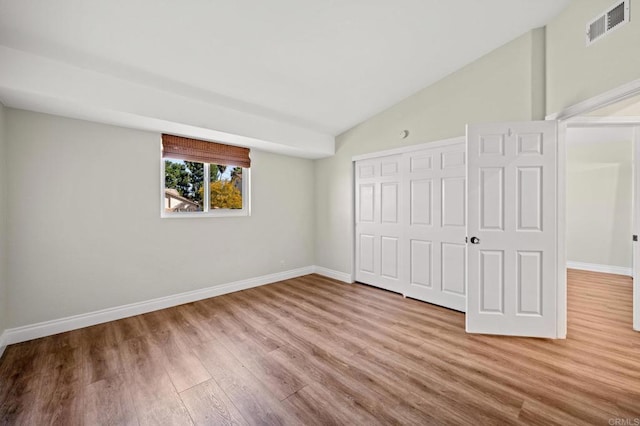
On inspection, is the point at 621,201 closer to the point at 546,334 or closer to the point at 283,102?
the point at 546,334

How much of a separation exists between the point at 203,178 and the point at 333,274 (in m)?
2.76

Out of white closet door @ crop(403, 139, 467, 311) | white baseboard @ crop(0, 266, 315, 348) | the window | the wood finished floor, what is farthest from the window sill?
white closet door @ crop(403, 139, 467, 311)

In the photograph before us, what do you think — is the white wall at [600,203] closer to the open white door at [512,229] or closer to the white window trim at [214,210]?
the open white door at [512,229]

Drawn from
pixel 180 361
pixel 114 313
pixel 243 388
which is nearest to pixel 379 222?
pixel 243 388

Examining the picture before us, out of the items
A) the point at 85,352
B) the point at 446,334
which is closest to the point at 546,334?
the point at 446,334

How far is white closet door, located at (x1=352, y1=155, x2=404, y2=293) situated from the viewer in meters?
3.86

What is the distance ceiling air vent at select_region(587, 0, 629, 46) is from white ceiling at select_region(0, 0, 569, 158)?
0.40m

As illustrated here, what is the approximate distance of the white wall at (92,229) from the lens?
251 centimetres

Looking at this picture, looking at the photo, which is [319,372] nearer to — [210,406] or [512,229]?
[210,406]

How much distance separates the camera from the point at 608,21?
1994 mm

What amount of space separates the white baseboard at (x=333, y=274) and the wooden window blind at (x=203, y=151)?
2392mm

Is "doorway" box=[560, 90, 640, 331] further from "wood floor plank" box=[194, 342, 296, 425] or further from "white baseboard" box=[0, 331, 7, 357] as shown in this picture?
"white baseboard" box=[0, 331, 7, 357]

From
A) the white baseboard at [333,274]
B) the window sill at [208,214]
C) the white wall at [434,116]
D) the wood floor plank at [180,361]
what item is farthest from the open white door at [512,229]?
the window sill at [208,214]

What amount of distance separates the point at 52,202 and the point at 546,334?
5.19 metres
